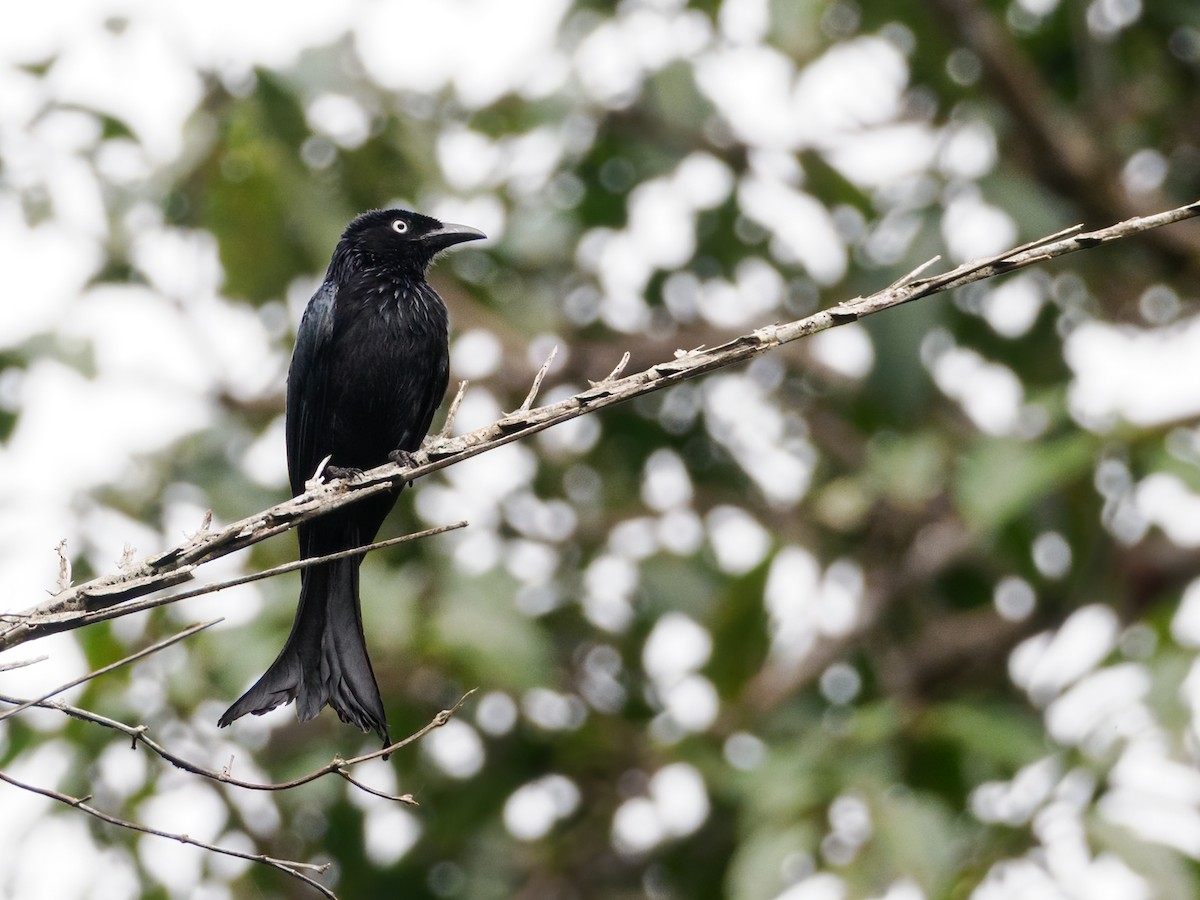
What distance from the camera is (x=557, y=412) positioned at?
220 centimetres

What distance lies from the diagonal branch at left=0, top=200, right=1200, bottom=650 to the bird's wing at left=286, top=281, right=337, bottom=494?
139 cm

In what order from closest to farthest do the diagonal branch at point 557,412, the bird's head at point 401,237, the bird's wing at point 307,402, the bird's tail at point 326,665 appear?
the diagonal branch at point 557,412
the bird's tail at point 326,665
the bird's wing at point 307,402
the bird's head at point 401,237

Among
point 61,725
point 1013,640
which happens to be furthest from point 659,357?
point 61,725

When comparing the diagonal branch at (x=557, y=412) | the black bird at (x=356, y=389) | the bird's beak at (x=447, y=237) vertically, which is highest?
the bird's beak at (x=447, y=237)

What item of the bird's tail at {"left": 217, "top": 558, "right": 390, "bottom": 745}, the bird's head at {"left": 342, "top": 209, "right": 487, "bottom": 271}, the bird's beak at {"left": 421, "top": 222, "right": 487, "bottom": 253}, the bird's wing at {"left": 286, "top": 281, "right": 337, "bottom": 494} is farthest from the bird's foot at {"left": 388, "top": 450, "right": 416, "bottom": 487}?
the bird's beak at {"left": 421, "top": 222, "right": 487, "bottom": 253}

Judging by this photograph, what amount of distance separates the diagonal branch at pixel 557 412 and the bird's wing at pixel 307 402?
1387mm

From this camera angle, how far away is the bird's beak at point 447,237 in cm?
426

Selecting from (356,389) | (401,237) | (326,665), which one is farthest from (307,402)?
(326,665)

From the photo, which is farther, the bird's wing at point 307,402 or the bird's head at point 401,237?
the bird's head at point 401,237

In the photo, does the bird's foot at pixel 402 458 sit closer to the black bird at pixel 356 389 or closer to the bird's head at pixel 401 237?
the black bird at pixel 356 389

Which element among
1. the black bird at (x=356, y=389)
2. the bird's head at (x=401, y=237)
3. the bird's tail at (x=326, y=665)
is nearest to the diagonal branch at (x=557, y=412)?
the bird's tail at (x=326, y=665)

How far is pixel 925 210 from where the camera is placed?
4.72 metres

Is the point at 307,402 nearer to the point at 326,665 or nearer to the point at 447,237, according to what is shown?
the point at 447,237

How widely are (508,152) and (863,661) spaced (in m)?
2.27
